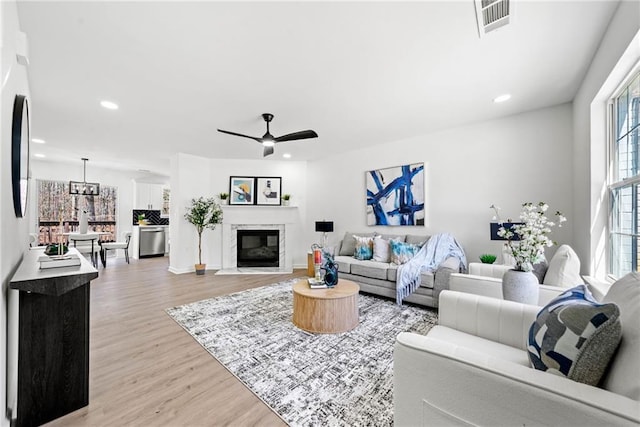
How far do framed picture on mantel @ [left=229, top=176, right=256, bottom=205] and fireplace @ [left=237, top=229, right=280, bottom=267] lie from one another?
26.9 inches

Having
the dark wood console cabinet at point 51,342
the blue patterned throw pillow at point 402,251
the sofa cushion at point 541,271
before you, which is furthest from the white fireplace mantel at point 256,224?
the sofa cushion at point 541,271

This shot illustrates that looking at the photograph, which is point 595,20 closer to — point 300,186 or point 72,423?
point 72,423

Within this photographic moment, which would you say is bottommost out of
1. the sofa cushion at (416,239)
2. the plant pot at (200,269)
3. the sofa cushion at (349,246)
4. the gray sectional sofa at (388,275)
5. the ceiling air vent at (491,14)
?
the plant pot at (200,269)

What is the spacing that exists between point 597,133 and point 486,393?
273cm

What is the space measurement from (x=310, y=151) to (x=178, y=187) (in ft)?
9.30

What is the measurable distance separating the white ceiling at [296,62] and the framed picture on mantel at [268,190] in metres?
2.21

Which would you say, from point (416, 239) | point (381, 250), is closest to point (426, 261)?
point (416, 239)

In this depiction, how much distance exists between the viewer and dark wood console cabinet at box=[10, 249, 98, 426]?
146cm

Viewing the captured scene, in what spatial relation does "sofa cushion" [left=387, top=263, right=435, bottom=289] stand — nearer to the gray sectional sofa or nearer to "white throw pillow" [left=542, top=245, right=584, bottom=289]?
the gray sectional sofa

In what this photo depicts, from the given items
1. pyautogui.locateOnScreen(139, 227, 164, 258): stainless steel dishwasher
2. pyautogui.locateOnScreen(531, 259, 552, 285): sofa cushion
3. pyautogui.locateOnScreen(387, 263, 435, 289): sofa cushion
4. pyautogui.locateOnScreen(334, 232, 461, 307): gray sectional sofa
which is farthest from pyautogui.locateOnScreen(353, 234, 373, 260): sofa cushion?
pyautogui.locateOnScreen(139, 227, 164, 258): stainless steel dishwasher

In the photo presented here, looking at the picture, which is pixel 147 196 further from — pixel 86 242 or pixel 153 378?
pixel 153 378

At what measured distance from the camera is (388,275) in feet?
11.8

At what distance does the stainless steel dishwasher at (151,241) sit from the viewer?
24.9 feet

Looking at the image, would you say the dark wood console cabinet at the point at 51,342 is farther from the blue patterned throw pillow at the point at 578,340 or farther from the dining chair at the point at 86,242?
the dining chair at the point at 86,242
